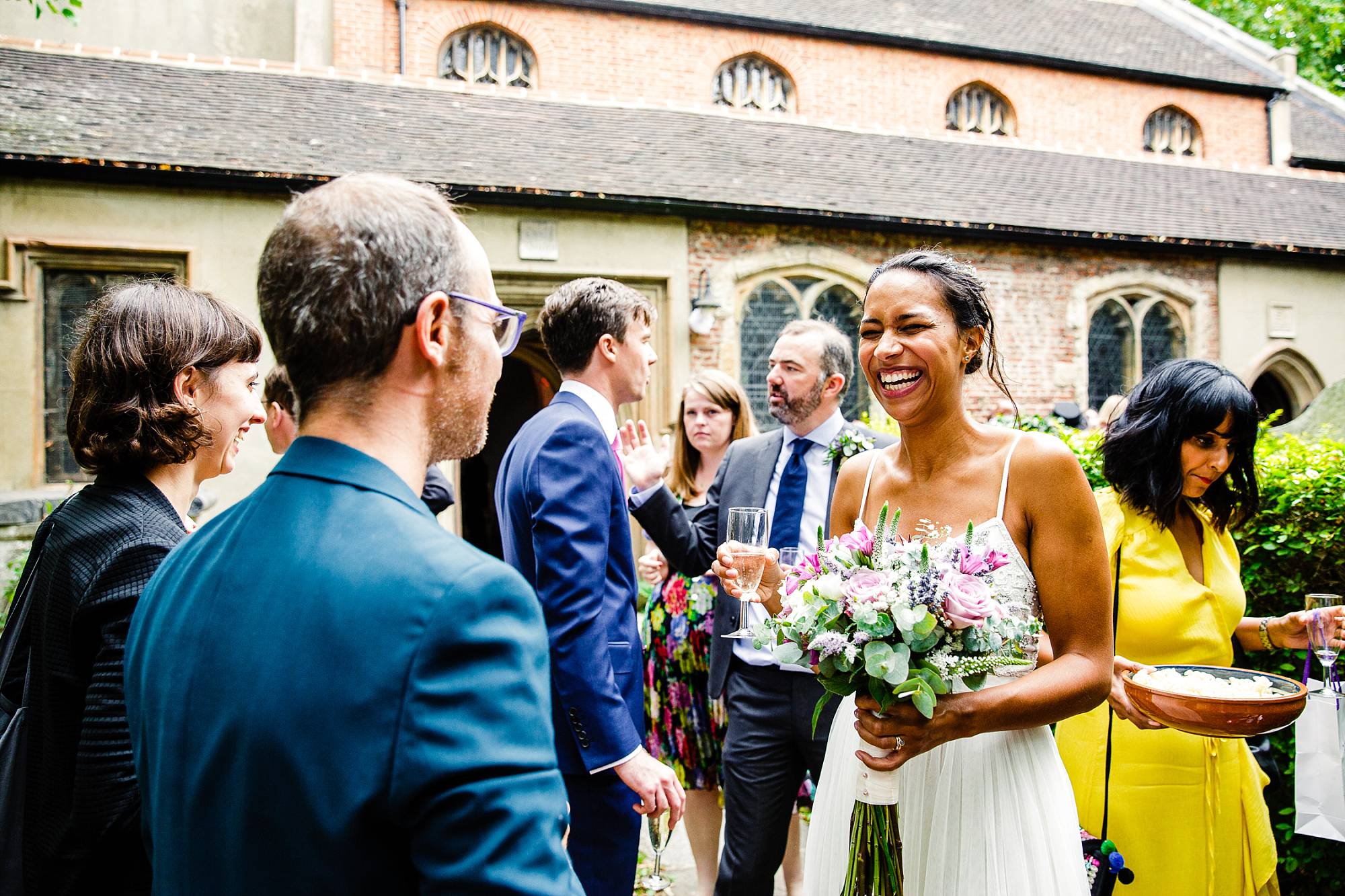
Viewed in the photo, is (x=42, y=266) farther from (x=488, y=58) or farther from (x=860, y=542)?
(x=860, y=542)

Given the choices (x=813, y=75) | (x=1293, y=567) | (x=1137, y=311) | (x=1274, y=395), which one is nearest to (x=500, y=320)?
(x=1293, y=567)

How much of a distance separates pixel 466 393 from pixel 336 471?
227mm

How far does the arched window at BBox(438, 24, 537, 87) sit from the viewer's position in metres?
14.5

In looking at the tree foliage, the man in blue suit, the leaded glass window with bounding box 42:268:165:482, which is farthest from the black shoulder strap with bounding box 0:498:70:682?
the tree foliage

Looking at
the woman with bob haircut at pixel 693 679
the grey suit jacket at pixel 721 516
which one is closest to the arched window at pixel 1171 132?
the woman with bob haircut at pixel 693 679

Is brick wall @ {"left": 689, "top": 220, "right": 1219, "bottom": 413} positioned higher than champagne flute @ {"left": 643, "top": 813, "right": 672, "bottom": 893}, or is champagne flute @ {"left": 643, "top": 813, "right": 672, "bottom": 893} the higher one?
brick wall @ {"left": 689, "top": 220, "right": 1219, "bottom": 413}

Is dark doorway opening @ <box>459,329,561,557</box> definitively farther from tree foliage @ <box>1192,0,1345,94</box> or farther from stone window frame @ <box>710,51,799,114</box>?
tree foliage @ <box>1192,0,1345,94</box>

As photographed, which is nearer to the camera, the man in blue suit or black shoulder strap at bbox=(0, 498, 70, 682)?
the man in blue suit

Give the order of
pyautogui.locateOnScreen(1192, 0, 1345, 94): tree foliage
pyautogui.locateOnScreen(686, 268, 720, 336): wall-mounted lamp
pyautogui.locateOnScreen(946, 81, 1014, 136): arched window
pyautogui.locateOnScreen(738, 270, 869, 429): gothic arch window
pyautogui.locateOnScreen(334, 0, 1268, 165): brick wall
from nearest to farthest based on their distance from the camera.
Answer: pyautogui.locateOnScreen(686, 268, 720, 336): wall-mounted lamp
pyautogui.locateOnScreen(738, 270, 869, 429): gothic arch window
pyautogui.locateOnScreen(334, 0, 1268, 165): brick wall
pyautogui.locateOnScreen(946, 81, 1014, 136): arched window
pyautogui.locateOnScreen(1192, 0, 1345, 94): tree foliage

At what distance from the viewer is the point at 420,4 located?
45.8 feet

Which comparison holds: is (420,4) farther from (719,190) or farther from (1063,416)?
(1063,416)

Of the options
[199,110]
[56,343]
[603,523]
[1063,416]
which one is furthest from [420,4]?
[603,523]

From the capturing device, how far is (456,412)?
1.27m

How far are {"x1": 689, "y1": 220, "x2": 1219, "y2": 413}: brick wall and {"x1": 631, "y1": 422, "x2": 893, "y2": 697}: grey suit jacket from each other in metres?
7.26
